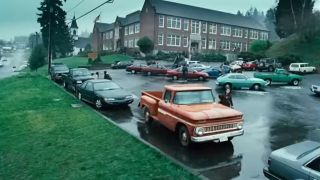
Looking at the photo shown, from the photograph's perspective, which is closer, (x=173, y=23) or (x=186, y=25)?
(x=173, y=23)

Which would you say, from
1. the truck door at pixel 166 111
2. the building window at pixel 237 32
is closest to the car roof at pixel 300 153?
the truck door at pixel 166 111

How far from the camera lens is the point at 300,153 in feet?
26.7

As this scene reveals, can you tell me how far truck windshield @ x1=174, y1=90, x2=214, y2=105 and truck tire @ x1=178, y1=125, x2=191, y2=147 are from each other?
1066 millimetres

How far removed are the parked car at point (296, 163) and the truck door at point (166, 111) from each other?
4995 mm

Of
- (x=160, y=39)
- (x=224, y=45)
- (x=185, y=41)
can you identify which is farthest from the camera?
(x=224, y=45)

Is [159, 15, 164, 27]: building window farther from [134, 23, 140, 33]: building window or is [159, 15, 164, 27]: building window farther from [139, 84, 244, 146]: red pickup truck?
[139, 84, 244, 146]: red pickup truck

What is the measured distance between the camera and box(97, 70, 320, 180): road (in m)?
10.7

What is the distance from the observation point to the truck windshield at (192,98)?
43.2 feet

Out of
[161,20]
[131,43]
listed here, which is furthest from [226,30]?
[131,43]

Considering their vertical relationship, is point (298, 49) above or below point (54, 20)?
below

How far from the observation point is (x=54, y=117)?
18531mm

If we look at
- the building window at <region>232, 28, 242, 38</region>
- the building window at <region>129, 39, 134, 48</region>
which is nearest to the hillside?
the building window at <region>232, 28, 242, 38</region>

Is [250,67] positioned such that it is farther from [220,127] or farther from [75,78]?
[220,127]

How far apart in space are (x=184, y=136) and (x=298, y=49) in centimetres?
5211
